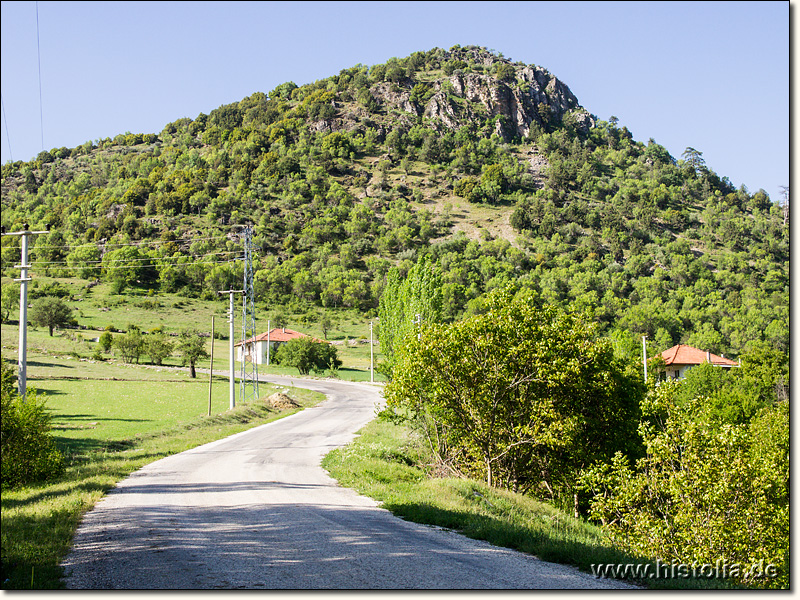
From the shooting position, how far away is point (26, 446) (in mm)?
15320

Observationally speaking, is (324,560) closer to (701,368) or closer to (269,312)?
(701,368)

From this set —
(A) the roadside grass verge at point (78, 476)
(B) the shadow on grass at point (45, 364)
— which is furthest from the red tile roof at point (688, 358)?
(B) the shadow on grass at point (45, 364)

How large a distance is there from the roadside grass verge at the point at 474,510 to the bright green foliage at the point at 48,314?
67.0m

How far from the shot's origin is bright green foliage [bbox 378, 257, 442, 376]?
43.6 meters

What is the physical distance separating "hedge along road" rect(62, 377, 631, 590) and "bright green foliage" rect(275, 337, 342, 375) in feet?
199

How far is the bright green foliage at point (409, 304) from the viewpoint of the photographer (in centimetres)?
4362

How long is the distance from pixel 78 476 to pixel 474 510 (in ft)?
36.3

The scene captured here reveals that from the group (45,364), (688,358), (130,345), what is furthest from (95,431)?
(688,358)

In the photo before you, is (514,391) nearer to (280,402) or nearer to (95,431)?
(95,431)

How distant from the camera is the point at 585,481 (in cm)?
1742

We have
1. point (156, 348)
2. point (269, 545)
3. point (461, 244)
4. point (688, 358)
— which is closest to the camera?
→ point (269, 545)

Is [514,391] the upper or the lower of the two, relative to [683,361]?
upper

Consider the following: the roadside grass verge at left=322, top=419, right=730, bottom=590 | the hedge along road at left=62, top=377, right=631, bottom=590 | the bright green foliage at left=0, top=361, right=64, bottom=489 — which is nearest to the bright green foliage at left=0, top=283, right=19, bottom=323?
the roadside grass verge at left=322, top=419, right=730, bottom=590

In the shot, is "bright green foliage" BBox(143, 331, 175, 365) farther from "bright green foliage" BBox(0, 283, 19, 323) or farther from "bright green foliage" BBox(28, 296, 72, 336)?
"bright green foliage" BBox(0, 283, 19, 323)
